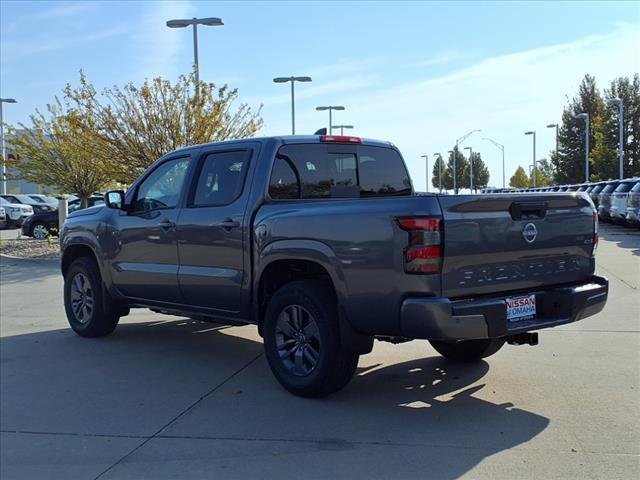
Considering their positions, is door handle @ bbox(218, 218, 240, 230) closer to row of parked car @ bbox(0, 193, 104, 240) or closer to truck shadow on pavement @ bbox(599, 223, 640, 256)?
truck shadow on pavement @ bbox(599, 223, 640, 256)

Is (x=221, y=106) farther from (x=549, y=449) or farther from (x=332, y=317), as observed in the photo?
(x=549, y=449)

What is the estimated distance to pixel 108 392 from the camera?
5.43m

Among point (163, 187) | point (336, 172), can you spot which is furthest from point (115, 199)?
point (336, 172)

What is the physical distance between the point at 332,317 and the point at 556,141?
56.3 metres

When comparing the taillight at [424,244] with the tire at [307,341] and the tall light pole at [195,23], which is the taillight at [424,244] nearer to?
the tire at [307,341]

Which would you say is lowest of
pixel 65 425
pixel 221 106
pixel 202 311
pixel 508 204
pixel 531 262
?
pixel 65 425

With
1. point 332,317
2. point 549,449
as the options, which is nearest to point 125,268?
point 332,317

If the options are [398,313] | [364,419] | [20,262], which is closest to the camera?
[398,313]

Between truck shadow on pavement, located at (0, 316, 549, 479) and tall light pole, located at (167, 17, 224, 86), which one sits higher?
tall light pole, located at (167, 17, 224, 86)

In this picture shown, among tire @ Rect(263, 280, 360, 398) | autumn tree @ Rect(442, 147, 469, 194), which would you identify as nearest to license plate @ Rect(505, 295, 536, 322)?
tire @ Rect(263, 280, 360, 398)

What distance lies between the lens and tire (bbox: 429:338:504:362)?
5.79 m

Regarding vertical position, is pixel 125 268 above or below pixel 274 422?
above

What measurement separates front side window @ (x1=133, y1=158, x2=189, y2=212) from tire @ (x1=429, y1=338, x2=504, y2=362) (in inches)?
108

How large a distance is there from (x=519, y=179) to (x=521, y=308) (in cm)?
7945
